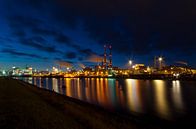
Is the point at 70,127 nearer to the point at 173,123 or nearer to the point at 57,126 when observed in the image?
the point at 57,126

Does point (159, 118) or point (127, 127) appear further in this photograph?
point (159, 118)

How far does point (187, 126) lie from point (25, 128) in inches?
556

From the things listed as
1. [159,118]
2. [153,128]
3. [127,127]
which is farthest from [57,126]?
[159,118]

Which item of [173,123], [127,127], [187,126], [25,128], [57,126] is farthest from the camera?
[173,123]

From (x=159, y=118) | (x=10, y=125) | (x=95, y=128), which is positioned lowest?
(x=159, y=118)

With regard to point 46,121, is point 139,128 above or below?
below

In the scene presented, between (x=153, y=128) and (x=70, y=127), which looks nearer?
(x=70, y=127)

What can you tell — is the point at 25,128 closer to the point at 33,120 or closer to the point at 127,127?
the point at 33,120

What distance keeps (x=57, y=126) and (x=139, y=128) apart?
22.6 feet

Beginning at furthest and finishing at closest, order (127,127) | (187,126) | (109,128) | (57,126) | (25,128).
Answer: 1. (187,126)
2. (127,127)
3. (109,128)
4. (57,126)
5. (25,128)

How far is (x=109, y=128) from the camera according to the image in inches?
579

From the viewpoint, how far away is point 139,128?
16.1 metres

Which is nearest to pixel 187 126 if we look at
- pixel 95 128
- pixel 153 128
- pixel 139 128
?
pixel 153 128

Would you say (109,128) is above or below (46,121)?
below
